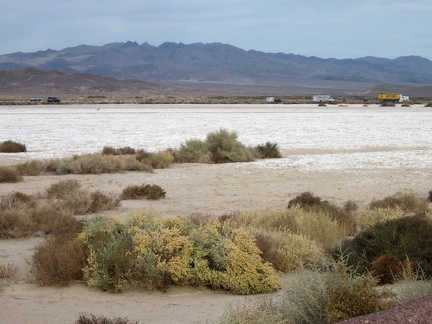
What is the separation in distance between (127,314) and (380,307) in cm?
337

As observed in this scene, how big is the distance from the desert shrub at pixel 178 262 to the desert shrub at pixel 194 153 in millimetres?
17397

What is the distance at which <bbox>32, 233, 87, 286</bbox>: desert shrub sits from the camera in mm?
9930

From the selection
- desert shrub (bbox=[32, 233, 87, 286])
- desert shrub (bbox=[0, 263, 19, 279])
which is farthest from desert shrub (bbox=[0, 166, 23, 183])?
desert shrub (bbox=[32, 233, 87, 286])

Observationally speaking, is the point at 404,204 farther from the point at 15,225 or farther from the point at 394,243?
the point at 15,225

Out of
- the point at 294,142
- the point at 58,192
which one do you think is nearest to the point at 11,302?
the point at 58,192

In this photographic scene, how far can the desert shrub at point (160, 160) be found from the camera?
2589 centimetres

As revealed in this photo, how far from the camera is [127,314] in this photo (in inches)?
340

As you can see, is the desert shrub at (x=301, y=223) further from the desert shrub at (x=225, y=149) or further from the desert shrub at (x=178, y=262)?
the desert shrub at (x=225, y=149)

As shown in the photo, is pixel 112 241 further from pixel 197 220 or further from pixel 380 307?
pixel 380 307

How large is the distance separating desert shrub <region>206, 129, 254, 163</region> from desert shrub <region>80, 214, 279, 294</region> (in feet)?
58.1

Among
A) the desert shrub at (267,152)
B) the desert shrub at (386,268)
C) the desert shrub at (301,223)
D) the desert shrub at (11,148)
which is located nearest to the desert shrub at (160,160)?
the desert shrub at (267,152)

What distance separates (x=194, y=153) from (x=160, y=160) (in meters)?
2.57

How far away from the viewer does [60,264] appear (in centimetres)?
1005

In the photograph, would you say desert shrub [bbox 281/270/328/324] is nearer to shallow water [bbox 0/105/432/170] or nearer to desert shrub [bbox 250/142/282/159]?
shallow water [bbox 0/105/432/170]
